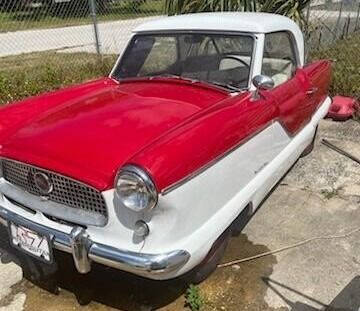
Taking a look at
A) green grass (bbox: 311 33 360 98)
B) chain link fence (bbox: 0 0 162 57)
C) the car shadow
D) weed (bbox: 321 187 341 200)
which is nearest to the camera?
the car shadow

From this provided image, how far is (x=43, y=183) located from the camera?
2.58m

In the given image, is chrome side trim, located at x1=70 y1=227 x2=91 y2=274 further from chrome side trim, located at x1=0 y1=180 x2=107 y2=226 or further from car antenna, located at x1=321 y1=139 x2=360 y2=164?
car antenna, located at x1=321 y1=139 x2=360 y2=164

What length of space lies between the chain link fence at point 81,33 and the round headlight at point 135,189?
97.3 inches

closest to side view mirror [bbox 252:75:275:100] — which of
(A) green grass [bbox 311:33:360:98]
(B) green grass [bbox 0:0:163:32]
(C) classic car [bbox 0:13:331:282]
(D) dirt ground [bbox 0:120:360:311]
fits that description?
(C) classic car [bbox 0:13:331:282]

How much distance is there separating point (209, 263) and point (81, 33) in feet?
40.0

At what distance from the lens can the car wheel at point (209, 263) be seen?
2834mm

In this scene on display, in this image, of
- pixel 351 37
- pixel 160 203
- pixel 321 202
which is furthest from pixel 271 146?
pixel 351 37

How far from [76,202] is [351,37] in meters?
8.42

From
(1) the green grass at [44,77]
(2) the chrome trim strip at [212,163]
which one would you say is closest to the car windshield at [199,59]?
(2) the chrome trim strip at [212,163]

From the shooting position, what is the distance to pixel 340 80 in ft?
20.4

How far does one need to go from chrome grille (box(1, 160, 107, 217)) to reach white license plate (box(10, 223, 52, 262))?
21 cm

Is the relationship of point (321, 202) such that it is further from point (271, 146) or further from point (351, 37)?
point (351, 37)

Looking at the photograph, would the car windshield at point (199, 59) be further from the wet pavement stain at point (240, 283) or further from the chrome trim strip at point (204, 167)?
the wet pavement stain at point (240, 283)

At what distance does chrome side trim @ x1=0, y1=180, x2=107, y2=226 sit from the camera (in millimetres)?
2447
